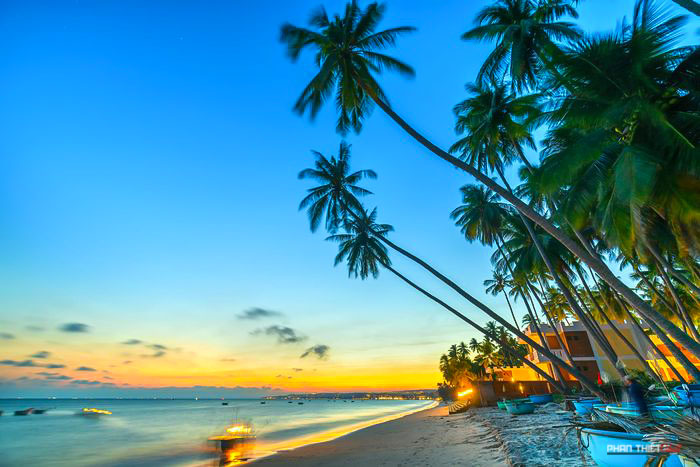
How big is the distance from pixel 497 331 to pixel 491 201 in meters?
37.2

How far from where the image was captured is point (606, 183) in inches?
318

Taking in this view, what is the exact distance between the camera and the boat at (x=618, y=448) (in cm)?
438

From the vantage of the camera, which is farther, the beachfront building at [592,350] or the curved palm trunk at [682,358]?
the beachfront building at [592,350]

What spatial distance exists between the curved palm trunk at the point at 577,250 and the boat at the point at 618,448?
8.55 ft

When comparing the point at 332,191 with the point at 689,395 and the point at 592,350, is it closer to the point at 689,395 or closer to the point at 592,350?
the point at 689,395

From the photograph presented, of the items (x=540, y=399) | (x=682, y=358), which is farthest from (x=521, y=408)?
(x=682, y=358)

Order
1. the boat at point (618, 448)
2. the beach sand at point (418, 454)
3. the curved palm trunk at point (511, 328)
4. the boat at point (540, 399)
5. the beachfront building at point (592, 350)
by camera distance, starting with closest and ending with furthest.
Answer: the boat at point (618, 448), the beach sand at point (418, 454), the curved palm trunk at point (511, 328), the boat at point (540, 399), the beachfront building at point (592, 350)

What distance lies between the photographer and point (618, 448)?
15.4 feet

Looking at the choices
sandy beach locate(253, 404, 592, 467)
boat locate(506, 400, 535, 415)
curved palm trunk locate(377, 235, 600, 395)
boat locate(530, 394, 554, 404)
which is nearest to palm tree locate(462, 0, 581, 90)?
curved palm trunk locate(377, 235, 600, 395)

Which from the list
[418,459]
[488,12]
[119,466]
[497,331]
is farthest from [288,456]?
[497,331]

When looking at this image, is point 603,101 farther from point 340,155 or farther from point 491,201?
point 340,155

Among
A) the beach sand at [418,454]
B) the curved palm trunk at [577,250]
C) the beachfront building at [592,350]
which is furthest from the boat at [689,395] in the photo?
the beachfront building at [592,350]

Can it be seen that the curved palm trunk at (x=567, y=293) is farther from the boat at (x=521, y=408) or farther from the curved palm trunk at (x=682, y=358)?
the boat at (x=521, y=408)

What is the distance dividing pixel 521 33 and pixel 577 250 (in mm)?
8083
